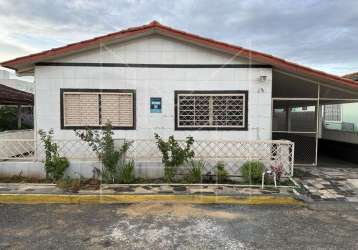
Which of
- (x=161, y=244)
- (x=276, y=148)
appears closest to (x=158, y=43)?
(x=276, y=148)

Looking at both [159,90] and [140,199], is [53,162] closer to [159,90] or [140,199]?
[140,199]

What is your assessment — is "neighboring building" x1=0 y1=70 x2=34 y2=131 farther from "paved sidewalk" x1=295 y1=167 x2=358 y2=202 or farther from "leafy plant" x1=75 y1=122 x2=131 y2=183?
"paved sidewalk" x1=295 y1=167 x2=358 y2=202

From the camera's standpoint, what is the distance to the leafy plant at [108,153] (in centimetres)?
762

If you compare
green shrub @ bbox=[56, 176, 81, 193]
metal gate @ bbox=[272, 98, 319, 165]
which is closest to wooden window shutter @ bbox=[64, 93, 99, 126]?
green shrub @ bbox=[56, 176, 81, 193]

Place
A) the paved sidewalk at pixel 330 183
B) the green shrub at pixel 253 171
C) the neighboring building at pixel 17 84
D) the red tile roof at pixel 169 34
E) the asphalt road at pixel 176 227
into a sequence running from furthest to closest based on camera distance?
the neighboring building at pixel 17 84 < the red tile roof at pixel 169 34 < the green shrub at pixel 253 171 < the paved sidewalk at pixel 330 183 < the asphalt road at pixel 176 227

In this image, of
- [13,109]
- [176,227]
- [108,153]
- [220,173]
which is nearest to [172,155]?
[220,173]

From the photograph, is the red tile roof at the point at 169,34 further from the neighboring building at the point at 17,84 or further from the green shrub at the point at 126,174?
the neighboring building at the point at 17,84

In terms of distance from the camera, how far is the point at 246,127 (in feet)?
28.3

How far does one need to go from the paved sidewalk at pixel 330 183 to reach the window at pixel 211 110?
7.90ft

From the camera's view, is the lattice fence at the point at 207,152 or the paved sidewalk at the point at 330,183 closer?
the paved sidewalk at the point at 330,183

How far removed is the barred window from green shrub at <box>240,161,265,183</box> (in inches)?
371

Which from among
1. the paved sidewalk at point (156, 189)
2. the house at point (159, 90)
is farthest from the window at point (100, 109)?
the paved sidewalk at point (156, 189)

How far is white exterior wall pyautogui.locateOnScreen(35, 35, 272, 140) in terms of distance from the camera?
8469 mm

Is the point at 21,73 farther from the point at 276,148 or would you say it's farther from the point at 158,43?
the point at 276,148
